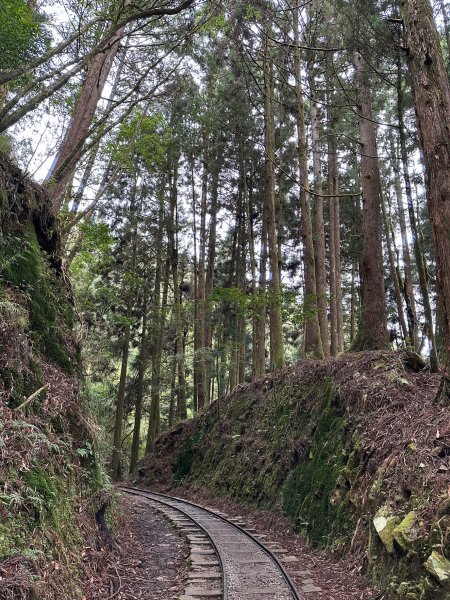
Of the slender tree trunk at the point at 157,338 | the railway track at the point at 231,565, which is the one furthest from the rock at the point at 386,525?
the slender tree trunk at the point at 157,338

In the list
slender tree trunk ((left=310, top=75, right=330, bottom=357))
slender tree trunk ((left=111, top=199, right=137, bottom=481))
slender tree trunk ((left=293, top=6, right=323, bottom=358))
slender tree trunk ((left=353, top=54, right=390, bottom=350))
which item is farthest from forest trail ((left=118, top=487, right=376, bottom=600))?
slender tree trunk ((left=111, top=199, right=137, bottom=481))

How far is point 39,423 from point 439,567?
4.55 metres

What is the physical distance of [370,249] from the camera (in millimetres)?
10398

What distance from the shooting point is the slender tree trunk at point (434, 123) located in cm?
570

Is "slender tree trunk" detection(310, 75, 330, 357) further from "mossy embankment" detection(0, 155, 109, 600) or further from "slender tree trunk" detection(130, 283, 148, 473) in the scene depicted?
"slender tree trunk" detection(130, 283, 148, 473)

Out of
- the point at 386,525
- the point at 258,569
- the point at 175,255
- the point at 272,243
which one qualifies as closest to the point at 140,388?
the point at 175,255

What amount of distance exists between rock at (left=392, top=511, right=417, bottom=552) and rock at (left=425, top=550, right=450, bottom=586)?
16.7 inches

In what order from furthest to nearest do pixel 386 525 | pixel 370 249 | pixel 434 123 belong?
pixel 370 249 → pixel 434 123 → pixel 386 525

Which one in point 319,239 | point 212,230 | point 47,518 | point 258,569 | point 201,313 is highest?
point 212,230

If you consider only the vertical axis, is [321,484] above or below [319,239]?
below

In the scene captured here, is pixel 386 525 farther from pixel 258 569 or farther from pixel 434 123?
pixel 434 123

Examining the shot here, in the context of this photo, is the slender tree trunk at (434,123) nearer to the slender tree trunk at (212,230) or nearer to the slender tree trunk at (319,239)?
the slender tree trunk at (319,239)

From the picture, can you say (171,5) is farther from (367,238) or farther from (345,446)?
(345,446)

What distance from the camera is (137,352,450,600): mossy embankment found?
199 inches
